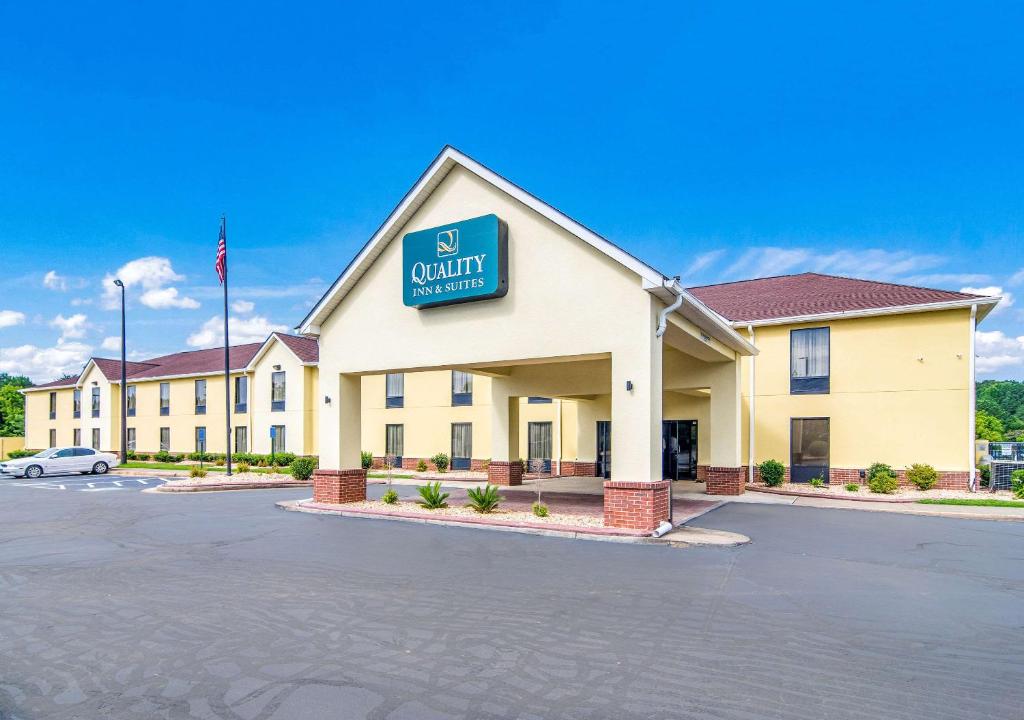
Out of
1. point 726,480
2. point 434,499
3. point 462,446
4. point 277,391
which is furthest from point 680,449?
point 277,391

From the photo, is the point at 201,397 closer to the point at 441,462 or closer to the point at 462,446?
the point at 441,462

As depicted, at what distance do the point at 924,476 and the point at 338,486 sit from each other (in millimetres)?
17093

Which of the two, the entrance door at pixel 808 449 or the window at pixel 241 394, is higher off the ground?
the window at pixel 241 394

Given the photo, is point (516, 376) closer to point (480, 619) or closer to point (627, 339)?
point (627, 339)

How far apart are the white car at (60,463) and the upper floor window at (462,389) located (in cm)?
1849

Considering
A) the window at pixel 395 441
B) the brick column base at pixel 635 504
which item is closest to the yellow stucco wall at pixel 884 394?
the brick column base at pixel 635 504

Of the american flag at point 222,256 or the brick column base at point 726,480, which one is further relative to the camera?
the american flag at point 222,256

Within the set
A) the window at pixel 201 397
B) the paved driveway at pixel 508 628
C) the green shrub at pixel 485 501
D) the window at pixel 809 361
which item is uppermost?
the window at pixel 809 361

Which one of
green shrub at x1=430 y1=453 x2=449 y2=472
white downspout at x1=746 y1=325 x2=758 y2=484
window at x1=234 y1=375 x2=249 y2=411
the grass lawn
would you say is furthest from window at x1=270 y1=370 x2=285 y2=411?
the grass lawn

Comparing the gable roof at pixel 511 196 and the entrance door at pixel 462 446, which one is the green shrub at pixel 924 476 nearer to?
the gable roof at pixel 511 196

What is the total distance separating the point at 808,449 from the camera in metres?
22.0

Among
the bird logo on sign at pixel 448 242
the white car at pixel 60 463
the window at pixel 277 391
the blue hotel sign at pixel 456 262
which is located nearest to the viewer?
the blue hotel sign at pixel 456 262

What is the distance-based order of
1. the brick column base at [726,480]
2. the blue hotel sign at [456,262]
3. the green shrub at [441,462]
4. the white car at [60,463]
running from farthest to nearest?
the white car at [60,463]
the green shrub at [441,462]
the brick column base at [726,480]
the blue hotel sign at [456,262]

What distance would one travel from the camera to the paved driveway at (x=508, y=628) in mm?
4746
